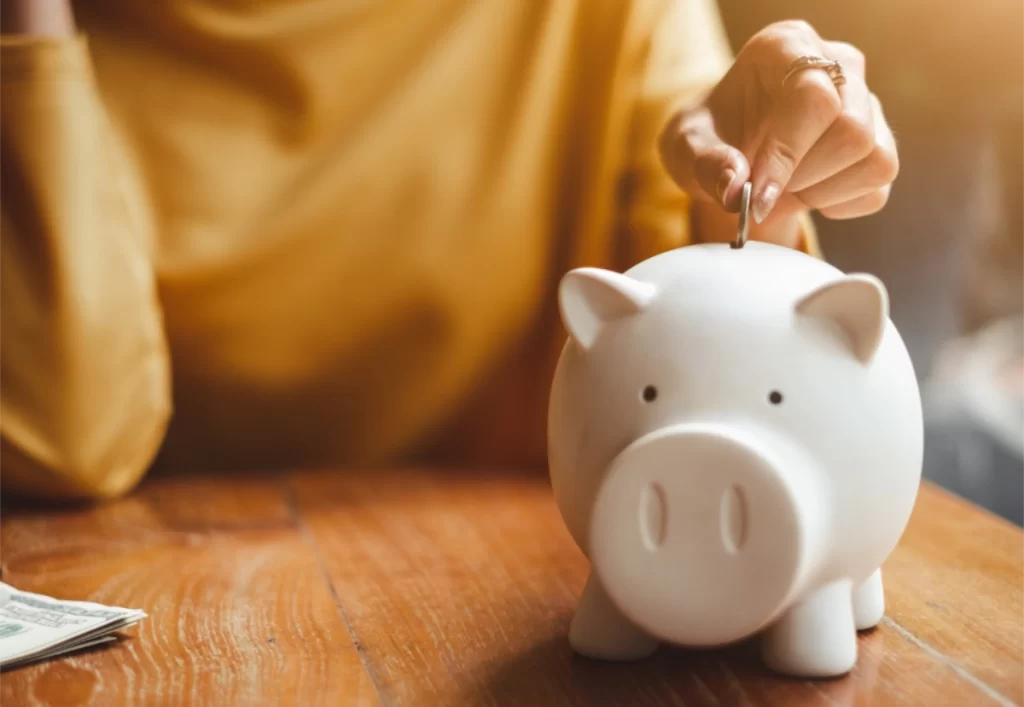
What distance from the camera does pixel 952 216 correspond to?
139cm

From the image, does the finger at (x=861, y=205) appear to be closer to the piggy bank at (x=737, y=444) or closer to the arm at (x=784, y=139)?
the arm at (x=784, y=139)

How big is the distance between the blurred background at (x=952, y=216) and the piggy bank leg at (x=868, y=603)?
2.51 feet

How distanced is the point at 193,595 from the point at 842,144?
0.52m

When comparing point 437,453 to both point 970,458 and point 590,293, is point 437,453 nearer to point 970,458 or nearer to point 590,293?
point 590,293

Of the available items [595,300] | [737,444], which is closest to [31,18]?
[595,300]

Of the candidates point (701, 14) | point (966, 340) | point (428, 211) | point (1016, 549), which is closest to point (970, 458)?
point (966, 340)

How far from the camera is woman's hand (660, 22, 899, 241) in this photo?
625 mm

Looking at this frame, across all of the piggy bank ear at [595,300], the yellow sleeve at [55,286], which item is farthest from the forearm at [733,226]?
the yellow sleeve at [55,286]

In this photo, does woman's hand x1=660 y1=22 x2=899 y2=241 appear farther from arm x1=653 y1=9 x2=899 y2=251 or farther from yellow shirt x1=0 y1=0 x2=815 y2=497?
yellow shirt x1=0 y1=0 x2=815 y2=497

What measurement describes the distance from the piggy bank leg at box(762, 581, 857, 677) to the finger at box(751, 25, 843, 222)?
0.72 feet

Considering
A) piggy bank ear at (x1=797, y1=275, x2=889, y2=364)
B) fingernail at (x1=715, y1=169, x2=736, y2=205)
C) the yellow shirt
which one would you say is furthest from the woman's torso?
piggy bank ear at (x1=797, y1=275, x2=889, y2=364)

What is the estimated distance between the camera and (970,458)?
4.69 ft

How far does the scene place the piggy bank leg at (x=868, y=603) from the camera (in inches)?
25.3

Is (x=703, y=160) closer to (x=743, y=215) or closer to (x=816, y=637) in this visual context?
(x=743, y=215)
